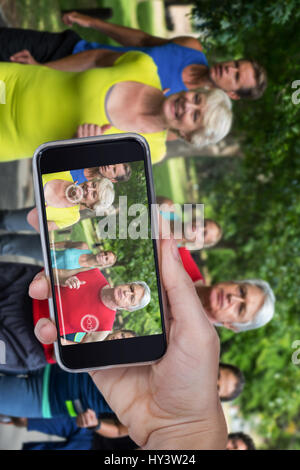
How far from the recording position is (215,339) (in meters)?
0.79

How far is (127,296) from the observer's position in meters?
0.70

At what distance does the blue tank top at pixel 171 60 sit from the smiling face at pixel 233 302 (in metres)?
0.59

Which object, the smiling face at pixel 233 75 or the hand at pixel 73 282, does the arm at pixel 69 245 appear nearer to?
the hand at pixel 73 282

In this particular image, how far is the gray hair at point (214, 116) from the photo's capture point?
41.3 inches

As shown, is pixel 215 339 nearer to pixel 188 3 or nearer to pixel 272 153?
pixel 272 153

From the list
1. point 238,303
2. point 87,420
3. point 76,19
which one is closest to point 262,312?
point 238,303

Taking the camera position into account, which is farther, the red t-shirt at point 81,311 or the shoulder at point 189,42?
the shoulder at point 189,42

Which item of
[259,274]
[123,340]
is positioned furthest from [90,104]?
[259,274]

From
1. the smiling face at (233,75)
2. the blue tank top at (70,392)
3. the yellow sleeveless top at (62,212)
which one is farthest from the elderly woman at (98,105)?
the blue tank top at (70,392)

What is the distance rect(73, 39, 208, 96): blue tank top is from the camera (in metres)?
1.09

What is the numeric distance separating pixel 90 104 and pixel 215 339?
0.58 m

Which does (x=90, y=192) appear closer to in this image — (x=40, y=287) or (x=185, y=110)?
(x=40, y=287)

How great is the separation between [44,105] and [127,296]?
0.48 m

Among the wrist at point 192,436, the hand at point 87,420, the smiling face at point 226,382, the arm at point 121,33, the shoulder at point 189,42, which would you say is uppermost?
the arm at point 121,33
